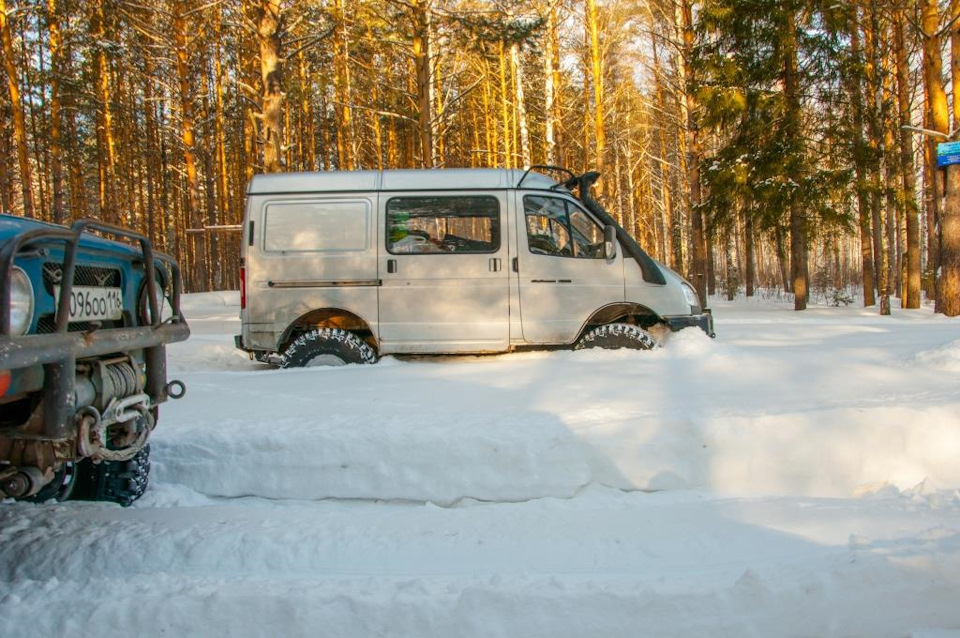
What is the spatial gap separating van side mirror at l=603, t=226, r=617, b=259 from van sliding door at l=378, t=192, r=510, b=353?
110 cm

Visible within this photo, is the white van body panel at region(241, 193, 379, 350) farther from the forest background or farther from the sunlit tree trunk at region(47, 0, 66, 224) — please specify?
the sunlit tree trunk at region(47, 0, 66, 224)

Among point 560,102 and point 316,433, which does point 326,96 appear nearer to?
point 560,102

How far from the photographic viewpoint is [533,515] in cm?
338

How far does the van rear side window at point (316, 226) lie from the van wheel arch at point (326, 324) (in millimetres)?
708

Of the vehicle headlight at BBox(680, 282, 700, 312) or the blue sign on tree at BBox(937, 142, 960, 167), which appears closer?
the vehicle headlight at BBox(680, 282, 700, 312)

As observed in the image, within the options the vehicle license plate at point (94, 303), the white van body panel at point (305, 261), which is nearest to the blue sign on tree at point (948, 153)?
the white van body panel at point (305, 261)

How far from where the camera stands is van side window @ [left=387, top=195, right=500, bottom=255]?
22.1 feet

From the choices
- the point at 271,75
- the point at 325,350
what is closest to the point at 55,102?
the point at 271,75

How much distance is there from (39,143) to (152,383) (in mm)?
27890

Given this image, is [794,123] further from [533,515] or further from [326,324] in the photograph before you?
[533,515]

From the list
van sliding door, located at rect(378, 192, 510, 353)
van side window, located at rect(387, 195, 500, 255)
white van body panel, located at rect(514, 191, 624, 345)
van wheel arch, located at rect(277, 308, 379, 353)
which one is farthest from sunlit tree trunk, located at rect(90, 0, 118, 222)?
white van body panel, located at rect(514, 191, 624, 345)

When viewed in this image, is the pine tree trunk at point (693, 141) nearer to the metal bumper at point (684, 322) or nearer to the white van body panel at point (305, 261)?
the metal bumper at point (684, 322)

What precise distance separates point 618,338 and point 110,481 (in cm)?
486

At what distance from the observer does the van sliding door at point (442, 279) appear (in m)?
6.70
